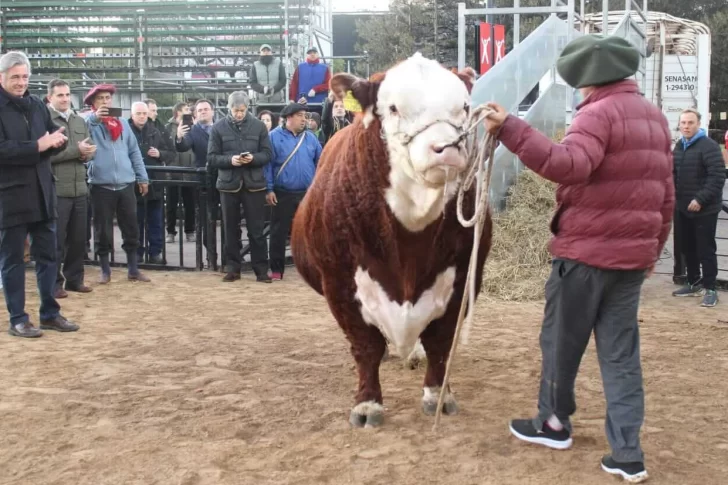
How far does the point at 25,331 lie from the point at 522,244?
15.4 ft

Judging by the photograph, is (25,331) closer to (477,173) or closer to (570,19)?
(477,173)

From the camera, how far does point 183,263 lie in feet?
31.7

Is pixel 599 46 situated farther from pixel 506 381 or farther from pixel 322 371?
pixel 322 371

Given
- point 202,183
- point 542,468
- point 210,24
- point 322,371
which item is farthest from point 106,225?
point 210,24

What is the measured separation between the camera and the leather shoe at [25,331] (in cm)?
610

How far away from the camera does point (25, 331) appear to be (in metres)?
6.11

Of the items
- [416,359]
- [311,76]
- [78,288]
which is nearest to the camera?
[416,359]

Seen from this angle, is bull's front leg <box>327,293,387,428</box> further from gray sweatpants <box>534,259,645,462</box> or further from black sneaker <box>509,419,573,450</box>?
gray sweatpants <box>534,259,645,462</box>

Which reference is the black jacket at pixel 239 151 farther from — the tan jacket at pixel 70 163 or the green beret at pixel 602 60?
the green beret at pixel 602 60

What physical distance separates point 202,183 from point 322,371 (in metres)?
4.41

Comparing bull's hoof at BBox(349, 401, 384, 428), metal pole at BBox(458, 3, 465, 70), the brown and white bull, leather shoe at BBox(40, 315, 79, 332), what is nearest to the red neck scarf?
leather shoe at BBox(40, 315, 79, 332)

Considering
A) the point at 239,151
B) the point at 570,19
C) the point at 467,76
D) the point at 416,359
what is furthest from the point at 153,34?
the point at 467,76

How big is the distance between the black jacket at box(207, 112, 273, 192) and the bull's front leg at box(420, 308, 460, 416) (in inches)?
175

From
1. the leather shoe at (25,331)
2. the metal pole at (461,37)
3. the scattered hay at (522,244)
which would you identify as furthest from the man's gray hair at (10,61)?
the metal pole at (461,37)
